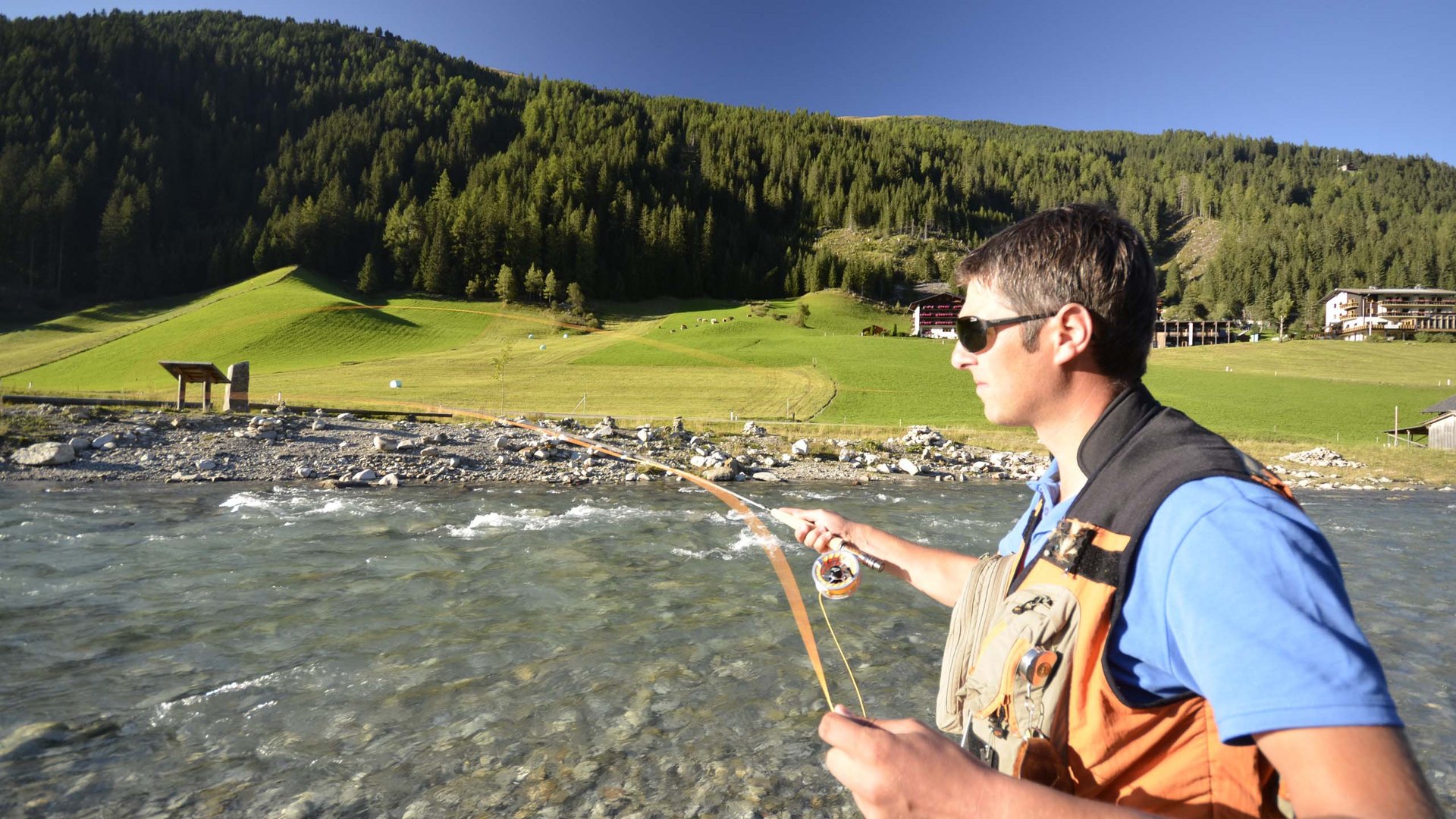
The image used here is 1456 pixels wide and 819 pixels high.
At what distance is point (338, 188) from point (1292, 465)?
12325 cm

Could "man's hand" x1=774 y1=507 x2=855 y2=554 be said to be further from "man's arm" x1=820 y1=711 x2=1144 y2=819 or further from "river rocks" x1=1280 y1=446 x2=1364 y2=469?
"river rocks" x1=1280 y1=446 x2=1364 y2=469

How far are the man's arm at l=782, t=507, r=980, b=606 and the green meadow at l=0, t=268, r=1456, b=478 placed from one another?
20.3 metres

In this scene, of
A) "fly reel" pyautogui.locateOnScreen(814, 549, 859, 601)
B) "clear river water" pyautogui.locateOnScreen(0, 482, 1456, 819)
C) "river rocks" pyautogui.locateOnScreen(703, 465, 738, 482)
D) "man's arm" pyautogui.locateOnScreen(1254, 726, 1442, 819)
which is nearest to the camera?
"man's arm" pyautogui.locateOnScreen(1254, 726, 1442, 819)

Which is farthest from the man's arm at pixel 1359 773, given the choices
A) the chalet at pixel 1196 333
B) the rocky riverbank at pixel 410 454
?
the chalet at pixel 1196 333

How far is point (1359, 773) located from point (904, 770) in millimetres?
687

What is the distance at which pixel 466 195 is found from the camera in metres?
111

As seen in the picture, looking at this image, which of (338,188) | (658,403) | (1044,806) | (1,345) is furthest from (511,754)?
(338,188)

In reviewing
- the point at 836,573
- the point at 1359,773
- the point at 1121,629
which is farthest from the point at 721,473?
the point at 1359,773

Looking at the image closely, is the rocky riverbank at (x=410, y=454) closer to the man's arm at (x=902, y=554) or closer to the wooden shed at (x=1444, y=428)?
the man's arm at (x=902, y=554)

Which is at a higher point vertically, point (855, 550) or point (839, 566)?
point (855, 550)

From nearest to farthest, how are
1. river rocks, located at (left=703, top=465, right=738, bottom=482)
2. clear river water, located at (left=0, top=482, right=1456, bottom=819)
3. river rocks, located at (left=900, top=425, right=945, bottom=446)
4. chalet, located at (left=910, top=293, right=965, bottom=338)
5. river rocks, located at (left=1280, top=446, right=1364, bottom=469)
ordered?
clear river water, located at (left=0, top=482, right=1456, bottom=819) < river rocks, located at (left=703, top=465, right=738, bottom=482) < river rocks, located at (left=1280, top=446, right=1364, bottom=469) < river rocks, located at (left=900, top=425, right=945, bottom=446) < chalet, located at (left=910, top=293, right=965, bottom=338)

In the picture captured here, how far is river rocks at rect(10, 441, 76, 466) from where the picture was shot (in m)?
16.4

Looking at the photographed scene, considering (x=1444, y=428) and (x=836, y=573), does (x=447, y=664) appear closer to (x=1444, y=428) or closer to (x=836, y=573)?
(x=836, y=573)

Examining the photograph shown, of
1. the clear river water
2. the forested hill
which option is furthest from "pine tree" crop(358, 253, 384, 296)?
the clear river water
